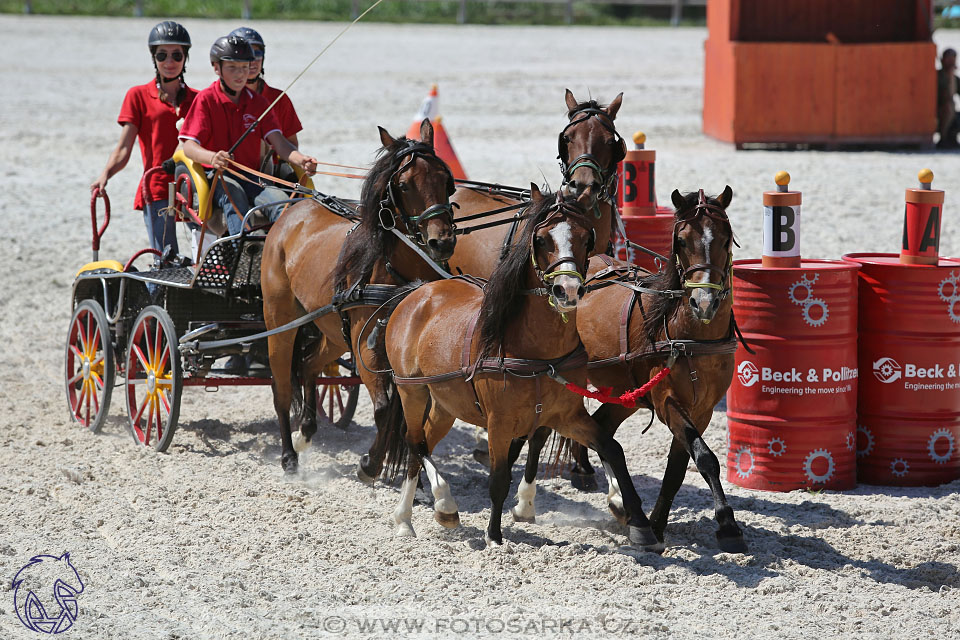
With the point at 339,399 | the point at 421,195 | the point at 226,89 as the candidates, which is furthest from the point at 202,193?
the point at 421,195

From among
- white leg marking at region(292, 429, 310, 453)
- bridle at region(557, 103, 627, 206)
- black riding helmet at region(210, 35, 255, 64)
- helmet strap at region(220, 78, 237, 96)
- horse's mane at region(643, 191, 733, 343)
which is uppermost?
black riding helmet at region(210, 35, 255, 64)

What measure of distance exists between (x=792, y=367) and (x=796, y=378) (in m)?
0.07

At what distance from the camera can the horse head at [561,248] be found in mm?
4750

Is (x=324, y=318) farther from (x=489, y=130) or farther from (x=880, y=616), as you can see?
(x=489, y=130)

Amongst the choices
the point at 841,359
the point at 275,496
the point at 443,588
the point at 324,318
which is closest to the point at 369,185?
the point at 324,318

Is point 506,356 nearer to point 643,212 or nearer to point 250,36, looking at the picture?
point 643,212

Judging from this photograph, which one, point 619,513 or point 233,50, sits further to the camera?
point 233,50

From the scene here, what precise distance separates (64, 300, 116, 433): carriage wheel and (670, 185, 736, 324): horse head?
13.5ft

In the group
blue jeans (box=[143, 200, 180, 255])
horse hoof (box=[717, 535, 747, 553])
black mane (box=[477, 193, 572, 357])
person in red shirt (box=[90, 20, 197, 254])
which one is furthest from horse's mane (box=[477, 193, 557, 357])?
blue jeans (box=[143, 200, 180, 255])

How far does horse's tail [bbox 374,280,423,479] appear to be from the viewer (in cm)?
613

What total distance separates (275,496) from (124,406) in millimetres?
2729

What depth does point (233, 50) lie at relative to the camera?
7.32 meters

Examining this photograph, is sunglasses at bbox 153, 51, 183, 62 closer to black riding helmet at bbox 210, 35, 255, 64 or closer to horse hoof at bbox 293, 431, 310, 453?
black riding helmet at bbox 210, 35, 255, 64

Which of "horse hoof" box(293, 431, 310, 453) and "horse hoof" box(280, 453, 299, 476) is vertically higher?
"horse hoof" box(293, 431, 310, 453)
